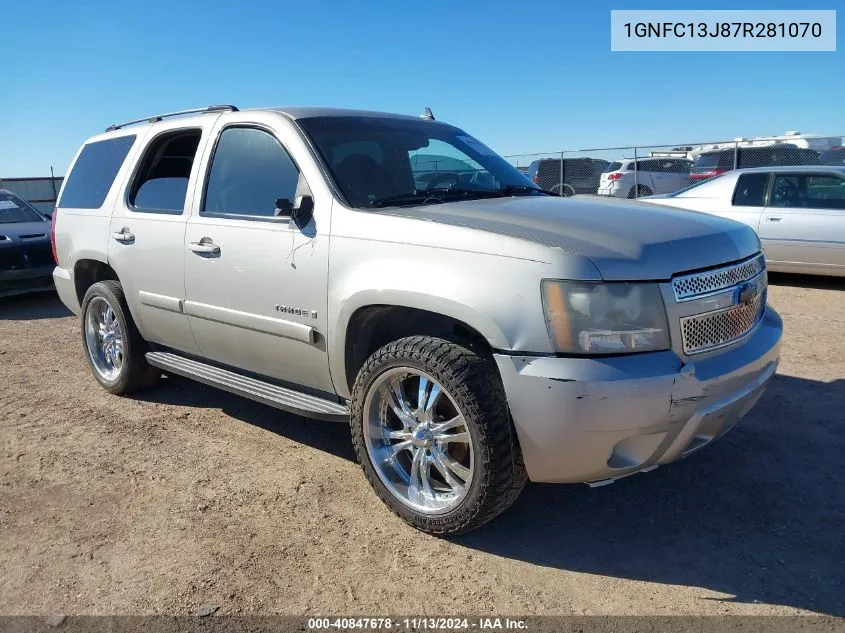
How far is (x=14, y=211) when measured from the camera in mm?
9906

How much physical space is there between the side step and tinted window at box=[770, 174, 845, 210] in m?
7.49

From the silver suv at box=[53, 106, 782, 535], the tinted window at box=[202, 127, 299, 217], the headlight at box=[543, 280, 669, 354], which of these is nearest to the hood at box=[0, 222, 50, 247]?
the silver suv at box=[53, 106, 782, 535]

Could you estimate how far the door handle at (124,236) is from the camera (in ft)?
15.1

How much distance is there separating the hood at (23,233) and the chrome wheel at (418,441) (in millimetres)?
7435

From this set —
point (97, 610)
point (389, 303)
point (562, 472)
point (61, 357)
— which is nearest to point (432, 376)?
point (389, 303)

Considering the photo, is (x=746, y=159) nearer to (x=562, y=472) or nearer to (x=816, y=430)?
(x=816, y=430)

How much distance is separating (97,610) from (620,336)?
220cm

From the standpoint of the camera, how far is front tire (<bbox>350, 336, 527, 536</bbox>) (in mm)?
2848

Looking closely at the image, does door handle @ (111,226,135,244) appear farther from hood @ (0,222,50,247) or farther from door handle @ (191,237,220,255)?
hood @ (0,222,50,247)

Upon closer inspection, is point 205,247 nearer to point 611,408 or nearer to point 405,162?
point 405,162

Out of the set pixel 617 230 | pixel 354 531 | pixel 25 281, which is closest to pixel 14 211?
pixel 25 281

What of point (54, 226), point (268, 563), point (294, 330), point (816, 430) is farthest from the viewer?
point (54, 226)

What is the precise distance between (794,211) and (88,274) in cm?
784

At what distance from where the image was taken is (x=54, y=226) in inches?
221
